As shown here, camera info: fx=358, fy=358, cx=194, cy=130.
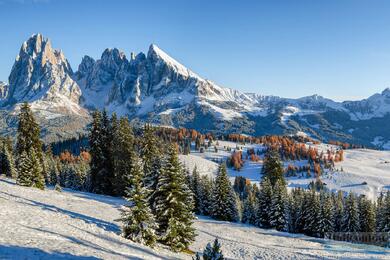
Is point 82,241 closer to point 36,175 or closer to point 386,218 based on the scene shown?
point 36,175

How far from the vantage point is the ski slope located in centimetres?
1932

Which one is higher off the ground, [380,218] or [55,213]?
[55,213]

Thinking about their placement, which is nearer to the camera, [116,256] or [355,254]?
[116,256]

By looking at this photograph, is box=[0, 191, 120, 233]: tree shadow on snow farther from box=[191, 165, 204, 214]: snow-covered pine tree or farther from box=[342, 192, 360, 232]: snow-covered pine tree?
box=[342, 192, 360, 232]: snow-covered pine tree

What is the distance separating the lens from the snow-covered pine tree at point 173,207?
103ft

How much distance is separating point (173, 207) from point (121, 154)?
29.6 metres

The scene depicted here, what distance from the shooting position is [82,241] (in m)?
22.8

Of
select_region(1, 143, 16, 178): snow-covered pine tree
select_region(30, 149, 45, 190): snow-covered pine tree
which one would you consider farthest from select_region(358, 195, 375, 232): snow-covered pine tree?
select_region(1, 143, 16, 178): snow-covered pine tree

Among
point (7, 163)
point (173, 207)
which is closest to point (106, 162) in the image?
point (173, 207)

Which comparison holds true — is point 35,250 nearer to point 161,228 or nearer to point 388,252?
point 161,228

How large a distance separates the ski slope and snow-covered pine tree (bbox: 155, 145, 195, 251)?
214 centimetres

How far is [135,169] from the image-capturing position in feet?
96.8

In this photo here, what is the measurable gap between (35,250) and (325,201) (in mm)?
67361

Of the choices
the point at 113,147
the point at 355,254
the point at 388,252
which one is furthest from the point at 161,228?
the point at 113,147
